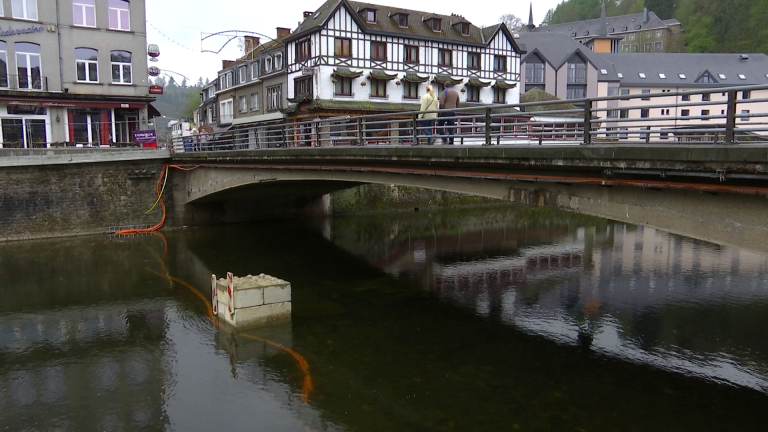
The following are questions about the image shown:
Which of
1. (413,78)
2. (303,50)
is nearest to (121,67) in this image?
(303,50)

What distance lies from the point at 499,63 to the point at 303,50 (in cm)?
1412

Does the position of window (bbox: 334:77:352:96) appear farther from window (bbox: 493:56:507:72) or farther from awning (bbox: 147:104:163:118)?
window (bbox: 493:56:507:72)

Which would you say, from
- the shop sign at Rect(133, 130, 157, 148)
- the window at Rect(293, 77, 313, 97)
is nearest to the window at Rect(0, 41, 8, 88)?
the shop sign at Rect(133, 130, 157, 148)

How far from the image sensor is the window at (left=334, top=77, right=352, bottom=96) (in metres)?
35.4

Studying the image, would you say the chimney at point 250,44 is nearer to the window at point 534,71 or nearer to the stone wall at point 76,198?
the window at point 534,71

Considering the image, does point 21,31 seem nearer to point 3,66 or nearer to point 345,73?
point 3,66

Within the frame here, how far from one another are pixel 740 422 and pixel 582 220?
73.2 ft

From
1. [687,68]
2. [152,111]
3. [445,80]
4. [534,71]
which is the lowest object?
[152,111]

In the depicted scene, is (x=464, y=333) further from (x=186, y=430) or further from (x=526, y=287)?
(x=186, y=430)

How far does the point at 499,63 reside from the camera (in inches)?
1654

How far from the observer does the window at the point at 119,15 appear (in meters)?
29.2

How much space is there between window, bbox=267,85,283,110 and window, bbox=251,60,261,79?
2769mm

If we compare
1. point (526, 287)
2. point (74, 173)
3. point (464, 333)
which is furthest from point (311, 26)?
point (464, 333)

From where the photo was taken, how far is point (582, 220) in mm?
29641
